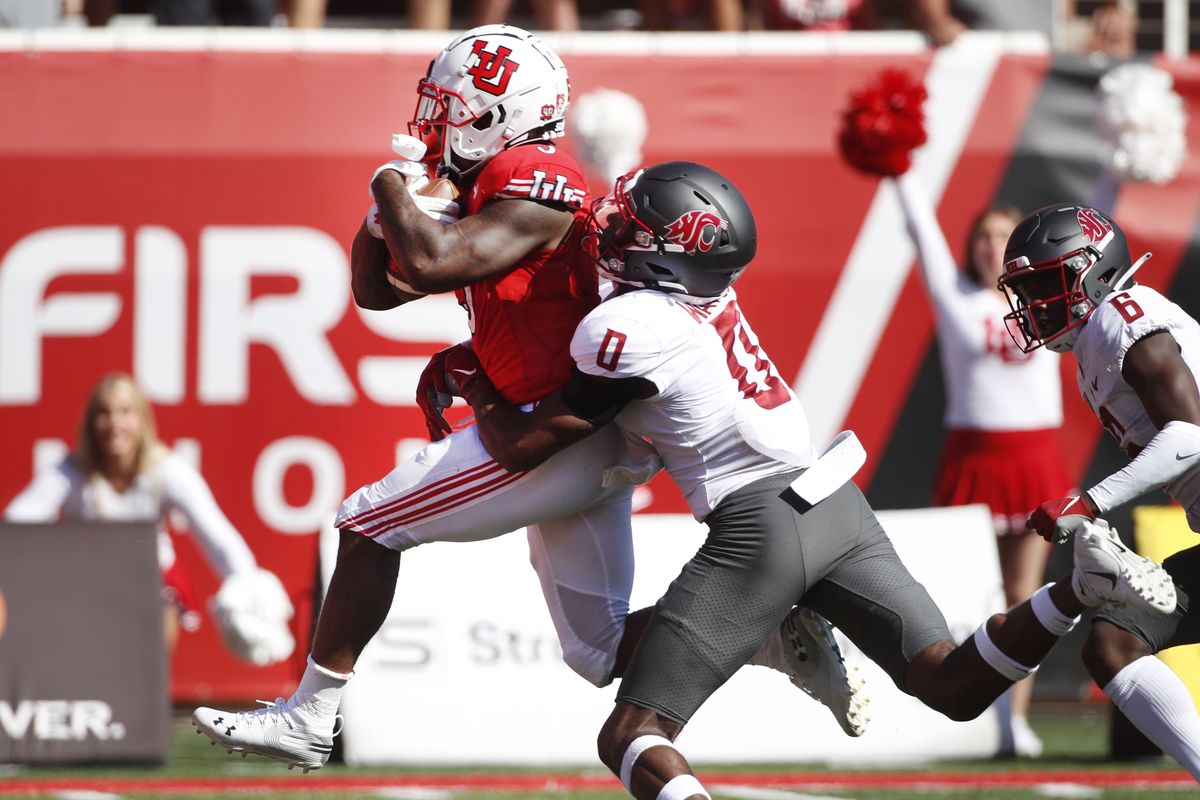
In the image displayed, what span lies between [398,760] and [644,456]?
287 cm

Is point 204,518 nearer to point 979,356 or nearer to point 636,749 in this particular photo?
point 979,356

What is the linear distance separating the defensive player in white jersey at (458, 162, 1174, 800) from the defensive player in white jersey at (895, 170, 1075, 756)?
3.29m

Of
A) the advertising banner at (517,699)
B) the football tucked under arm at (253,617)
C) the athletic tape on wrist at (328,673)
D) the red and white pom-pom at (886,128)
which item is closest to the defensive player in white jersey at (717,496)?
the athletic tape on wrist at (328,673)

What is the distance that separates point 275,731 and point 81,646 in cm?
260

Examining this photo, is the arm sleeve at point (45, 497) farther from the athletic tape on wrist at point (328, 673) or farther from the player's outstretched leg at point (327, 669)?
the athletic tape on wrist at point (328, 673)

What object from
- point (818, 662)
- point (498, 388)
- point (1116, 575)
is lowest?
point (818, 662)

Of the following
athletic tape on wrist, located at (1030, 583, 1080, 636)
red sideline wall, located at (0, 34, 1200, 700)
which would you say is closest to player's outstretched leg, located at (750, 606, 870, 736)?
athletic tape on wrist, located at (1030, 583, 1080, 636)

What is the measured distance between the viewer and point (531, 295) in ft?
13.5

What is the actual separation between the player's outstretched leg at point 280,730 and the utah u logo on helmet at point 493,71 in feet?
5.02

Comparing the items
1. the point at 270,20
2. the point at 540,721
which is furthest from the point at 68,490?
the point at 270,20

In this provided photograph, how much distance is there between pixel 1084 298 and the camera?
13.8 feet

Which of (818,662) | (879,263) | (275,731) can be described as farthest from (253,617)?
(879,263)

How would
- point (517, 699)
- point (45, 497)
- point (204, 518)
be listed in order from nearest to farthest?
point (517, 699) < point (204, 518) < point (45, 497)

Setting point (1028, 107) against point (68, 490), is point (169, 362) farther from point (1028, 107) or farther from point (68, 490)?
point (1028, 107)
